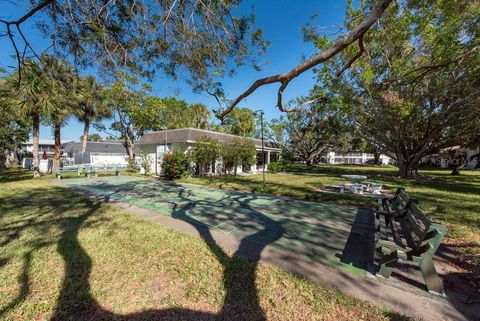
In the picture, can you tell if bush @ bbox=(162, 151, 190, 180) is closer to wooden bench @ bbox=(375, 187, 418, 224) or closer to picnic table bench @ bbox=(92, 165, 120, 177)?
picnic table bench @ bbox=(92, 165, 120, 177)

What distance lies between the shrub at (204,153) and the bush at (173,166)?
1166mm

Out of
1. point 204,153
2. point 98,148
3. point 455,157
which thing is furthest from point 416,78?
point 98,148

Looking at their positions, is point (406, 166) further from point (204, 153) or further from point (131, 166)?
point (131, 166)

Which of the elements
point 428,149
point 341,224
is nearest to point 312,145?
point 428,149

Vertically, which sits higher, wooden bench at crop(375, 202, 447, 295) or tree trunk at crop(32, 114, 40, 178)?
tree trunk at crop(32, 114, 40, 178)

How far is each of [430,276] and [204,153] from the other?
1460 cm

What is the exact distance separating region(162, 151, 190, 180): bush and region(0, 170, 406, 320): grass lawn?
987cm

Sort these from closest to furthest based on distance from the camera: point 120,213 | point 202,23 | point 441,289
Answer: point 441,289 < point 202,23 < point 120,213

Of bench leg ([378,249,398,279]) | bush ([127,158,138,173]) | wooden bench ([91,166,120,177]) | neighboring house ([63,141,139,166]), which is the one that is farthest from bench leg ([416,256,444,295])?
neighboring house ([63,141,139,166])

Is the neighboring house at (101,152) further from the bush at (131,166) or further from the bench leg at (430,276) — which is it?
the bench leg at (430,276)

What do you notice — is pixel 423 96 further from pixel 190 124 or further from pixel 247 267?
pixel 190 124

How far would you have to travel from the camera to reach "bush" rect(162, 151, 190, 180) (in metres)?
14.9

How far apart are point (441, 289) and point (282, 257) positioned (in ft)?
7.24

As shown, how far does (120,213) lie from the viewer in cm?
658
